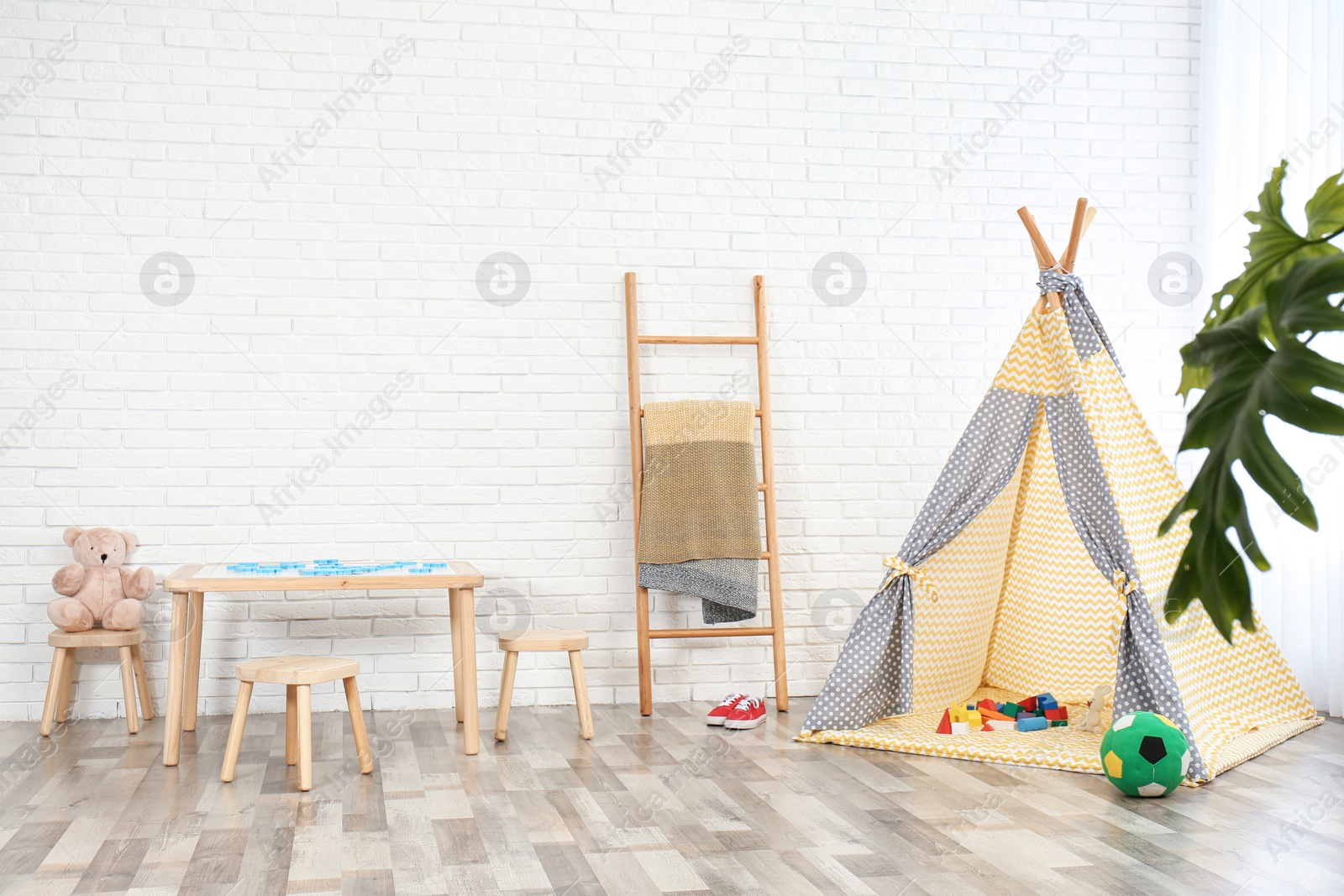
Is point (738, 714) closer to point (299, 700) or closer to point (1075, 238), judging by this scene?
point (299, 700)

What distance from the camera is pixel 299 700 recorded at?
2.65 metres

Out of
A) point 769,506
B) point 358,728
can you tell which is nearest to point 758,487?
point 769,506

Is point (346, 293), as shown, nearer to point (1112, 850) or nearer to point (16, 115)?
point (16, 115)

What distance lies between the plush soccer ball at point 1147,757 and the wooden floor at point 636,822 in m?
0.04

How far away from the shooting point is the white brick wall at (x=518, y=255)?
3.54 metres

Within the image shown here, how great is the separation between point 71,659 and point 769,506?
2253mm

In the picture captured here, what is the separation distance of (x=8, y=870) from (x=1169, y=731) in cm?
243

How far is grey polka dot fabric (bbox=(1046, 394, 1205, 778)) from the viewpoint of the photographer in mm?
2801

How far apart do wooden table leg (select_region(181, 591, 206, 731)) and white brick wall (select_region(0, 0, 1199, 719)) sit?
217 millimetres

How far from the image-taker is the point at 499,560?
374 centimetres

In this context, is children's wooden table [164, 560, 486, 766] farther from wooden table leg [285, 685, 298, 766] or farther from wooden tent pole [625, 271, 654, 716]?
wooden tent pole [625, 271, 654, 716]

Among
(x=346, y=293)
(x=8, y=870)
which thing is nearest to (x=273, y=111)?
(x=346, y=293)

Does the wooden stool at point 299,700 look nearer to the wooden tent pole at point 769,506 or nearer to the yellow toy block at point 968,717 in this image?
the wooden tent pole at point 769,506

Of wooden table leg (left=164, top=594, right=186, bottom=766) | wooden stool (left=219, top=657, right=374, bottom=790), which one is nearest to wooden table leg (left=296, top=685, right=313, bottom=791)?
wooden stool (left=219, top=657, right=374, bottom=790)
